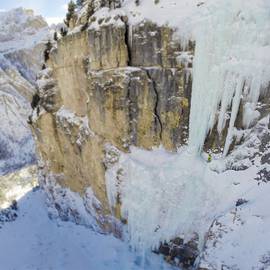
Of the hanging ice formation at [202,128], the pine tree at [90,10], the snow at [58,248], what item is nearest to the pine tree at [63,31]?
the pine tree at [90,10]

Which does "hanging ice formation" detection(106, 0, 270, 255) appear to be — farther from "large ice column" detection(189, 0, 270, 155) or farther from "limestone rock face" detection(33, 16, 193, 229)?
"limestone rock face" detection(33, 16, 193, 229)

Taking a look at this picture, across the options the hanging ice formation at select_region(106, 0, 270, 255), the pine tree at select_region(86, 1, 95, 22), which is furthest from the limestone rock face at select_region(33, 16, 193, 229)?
the pine tree at select_region(86, 1, 95, 22)

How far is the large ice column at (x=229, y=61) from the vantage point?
10250 millimetres

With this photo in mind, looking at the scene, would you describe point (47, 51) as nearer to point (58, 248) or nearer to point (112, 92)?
point (112, 92)

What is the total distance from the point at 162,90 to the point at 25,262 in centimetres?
1092

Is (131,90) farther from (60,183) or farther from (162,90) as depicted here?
(60,183)

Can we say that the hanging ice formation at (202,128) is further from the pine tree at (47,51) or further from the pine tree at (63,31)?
the pine tree at (47,51)

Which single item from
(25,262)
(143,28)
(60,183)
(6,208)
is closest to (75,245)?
(25,262)

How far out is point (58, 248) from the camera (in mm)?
16156

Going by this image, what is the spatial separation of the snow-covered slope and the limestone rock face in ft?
55.1

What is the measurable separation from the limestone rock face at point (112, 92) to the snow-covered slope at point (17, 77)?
16.8 metres

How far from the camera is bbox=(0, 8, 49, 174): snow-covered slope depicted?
34.2 metres

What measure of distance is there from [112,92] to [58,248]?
8.55 m

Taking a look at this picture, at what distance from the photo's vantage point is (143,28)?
12227 mm
